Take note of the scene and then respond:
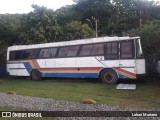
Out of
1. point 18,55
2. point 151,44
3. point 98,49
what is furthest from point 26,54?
point 151,44

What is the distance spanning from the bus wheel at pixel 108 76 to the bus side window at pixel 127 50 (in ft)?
4.16

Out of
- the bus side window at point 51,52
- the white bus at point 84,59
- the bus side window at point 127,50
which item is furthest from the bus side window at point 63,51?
the bus side window at point 127,50

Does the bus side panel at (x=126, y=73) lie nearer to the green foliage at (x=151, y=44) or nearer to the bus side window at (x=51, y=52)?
the green foliage at (x=151, y=44)

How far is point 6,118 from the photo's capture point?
28.1ft

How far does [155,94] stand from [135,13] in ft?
125

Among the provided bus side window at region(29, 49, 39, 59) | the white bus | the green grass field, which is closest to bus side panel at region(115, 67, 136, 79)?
the white bus

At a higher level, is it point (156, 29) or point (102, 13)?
point (102, 13)

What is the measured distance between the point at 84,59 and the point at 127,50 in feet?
10.3

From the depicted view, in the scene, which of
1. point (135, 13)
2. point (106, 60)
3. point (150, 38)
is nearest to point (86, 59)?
point (106, 60)

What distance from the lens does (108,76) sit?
698 inches

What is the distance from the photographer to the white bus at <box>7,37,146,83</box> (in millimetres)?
16609

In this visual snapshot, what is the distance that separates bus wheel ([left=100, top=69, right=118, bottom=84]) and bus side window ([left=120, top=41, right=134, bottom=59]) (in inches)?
49.9

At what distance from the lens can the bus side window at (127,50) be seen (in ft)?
54.4

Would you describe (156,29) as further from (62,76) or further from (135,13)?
(135,13)
